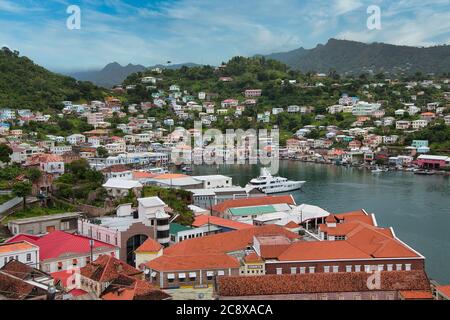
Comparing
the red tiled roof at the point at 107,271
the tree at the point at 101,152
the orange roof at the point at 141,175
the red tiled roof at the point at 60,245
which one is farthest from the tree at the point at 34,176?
the tree at the point at 101,152

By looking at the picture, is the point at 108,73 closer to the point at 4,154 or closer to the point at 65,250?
the point at 4,154

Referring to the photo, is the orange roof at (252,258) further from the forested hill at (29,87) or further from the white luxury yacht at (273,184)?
the forested hill at (29,87)

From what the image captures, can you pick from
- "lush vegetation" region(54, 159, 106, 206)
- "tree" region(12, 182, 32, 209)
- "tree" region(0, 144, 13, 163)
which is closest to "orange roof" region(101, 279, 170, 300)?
"tree" region(12, 182, 32, 209)

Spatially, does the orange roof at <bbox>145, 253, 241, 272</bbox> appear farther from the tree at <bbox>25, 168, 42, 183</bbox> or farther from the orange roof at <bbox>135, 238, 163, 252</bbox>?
the tree at <bbox>25, 168, 42, 183</bbox>

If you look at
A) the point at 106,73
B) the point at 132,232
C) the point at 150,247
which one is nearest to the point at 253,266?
the point at 150,247
